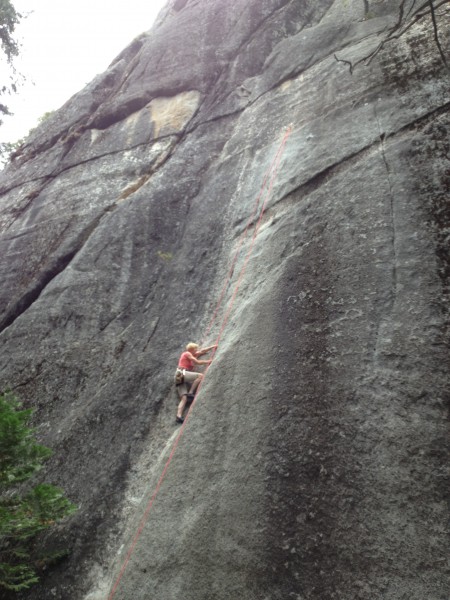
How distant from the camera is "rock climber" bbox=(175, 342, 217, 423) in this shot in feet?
21.3

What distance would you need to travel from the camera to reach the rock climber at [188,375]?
6503mm

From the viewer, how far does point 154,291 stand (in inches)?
351

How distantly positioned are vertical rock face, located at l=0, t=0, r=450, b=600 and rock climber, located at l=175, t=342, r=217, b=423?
1.02 ft

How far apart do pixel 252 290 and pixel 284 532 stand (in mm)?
3562

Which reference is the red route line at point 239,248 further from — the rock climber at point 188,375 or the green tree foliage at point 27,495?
the green tree foliage at point 27,495

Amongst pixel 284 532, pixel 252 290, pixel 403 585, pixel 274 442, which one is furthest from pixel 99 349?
pixel 403 585

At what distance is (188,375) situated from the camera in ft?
21.8

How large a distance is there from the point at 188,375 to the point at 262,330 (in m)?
1.43

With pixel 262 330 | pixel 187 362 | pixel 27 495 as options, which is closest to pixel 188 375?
pixel 187 362

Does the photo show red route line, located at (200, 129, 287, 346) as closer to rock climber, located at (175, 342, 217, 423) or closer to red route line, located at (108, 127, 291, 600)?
red route line, located at (108, 127, 291, 600)

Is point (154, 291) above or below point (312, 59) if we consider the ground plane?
below

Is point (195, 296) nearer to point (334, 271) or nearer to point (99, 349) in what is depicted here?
point (99, 349)

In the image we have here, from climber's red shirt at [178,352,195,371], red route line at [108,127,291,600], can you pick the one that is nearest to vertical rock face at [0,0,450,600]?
red route line at [108,127,291,600]

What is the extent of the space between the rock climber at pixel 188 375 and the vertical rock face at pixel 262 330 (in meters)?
0.31
